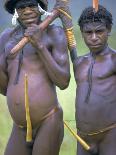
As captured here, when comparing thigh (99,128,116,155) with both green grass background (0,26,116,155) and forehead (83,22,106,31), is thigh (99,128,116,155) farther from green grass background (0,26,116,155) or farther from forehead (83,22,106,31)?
green grass background (0,26,116,155)

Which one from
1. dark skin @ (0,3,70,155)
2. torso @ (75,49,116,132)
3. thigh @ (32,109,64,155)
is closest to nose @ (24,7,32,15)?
dark skin @ (0,3,70,155)

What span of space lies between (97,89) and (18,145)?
0.53 meters

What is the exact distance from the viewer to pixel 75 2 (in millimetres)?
4664

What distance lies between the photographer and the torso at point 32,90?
127 inches

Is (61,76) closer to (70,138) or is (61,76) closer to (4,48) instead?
(4,48)

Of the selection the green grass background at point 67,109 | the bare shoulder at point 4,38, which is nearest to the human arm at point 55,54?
the bare shoulder at point 4,38

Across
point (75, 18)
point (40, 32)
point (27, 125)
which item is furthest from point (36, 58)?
point (75, 18)

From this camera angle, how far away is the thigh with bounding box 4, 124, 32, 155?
3.27 metres

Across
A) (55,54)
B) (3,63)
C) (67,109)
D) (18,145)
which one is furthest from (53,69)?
(67,109)

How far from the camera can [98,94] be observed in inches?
126

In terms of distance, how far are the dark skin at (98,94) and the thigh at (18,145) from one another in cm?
30

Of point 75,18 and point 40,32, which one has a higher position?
point 40,32

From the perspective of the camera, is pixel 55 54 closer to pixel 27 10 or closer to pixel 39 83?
pixel 39 83

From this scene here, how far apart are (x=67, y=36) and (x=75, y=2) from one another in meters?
1.29
